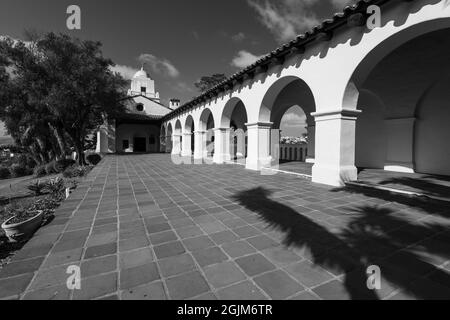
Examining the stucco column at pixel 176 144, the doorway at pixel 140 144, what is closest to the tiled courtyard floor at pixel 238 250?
the stucco column at pixel 176 144

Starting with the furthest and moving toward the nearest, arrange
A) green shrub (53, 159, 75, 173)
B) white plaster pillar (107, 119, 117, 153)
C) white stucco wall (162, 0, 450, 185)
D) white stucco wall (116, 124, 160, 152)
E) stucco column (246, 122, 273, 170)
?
1. white stucco wall (116, 124, 160, 152)
2. white plaster pillar (107, 119, 117, 153)
3. green shrub (53, 159, 75, 173)
4. stucco column (246, 122, 273, 170)
5. white stucco wall (162, 0, 450, 185)

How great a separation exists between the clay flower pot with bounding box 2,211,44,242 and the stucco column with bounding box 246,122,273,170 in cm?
670

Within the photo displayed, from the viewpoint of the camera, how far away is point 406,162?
22.5 feet

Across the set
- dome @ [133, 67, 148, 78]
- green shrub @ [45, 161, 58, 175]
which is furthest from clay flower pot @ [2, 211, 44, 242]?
dome @ [133, 67, 148, 78]

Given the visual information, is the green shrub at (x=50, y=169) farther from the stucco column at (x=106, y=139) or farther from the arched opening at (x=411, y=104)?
the arched opening at (x=411, y=104)

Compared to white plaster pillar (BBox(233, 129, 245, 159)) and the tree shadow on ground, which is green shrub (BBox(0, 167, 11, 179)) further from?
the tree shadow on ground

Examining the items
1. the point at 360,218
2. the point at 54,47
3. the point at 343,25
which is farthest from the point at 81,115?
the point at 360,218

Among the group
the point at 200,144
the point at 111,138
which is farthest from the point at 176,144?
the point at 111,138

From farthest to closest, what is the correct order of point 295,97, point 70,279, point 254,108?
point 295,97
point 254,108
point 70,279

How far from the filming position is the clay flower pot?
9.88 feet
